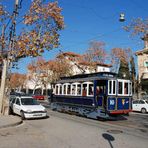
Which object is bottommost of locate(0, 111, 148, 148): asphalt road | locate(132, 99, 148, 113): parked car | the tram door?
locate(0, 111, 148, 148): asphalt road

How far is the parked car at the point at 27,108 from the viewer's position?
18.7 m

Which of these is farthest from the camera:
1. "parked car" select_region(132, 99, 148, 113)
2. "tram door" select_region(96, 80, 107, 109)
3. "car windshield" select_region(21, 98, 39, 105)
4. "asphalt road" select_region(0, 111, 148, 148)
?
"parked car" select_region(132, 99, 148, 113)

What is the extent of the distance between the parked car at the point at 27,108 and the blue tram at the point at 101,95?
3589mm

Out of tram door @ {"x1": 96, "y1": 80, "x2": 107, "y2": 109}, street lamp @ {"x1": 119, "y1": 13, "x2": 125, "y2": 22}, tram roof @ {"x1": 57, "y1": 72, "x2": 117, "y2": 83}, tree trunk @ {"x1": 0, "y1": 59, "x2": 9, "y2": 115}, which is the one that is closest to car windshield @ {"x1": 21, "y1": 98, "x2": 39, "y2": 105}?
tree trunk @ {"x1": 0, "y1": 59, "x2": 9, "y2": 115}

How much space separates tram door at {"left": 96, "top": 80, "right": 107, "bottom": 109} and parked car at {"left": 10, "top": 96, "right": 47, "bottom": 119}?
398cm

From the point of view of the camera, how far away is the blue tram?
19481mm

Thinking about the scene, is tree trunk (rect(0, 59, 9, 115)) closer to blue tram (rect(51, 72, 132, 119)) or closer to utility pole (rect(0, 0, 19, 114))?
utility pole (rect(0, 0, 19, 114))

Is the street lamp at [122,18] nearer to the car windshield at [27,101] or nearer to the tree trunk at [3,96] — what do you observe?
the car windshield at [27,101]

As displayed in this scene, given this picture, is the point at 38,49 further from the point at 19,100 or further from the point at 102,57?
the point at 102,57

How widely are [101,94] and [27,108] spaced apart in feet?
17.7

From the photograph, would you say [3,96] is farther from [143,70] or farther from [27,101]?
[143,70]

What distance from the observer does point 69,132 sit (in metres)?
13.4

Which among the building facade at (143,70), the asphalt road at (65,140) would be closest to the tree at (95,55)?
the building facade at (143,70)

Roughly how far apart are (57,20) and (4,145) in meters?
13.7
